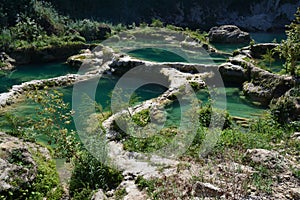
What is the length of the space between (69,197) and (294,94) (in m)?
8.11

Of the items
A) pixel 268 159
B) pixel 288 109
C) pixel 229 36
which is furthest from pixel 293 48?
pixel 229 36

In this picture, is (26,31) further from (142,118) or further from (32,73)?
(142,118)

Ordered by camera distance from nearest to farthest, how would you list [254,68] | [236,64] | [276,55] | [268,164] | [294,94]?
[268,164] < [294,94] < [254,68] < [236,64] < [276,55]

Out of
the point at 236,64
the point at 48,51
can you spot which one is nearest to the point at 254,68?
the point at 236,64

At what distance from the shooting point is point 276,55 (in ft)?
62.7

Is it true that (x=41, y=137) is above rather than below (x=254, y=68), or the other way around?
below

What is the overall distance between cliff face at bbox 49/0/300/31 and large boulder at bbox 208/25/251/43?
12.9 metres

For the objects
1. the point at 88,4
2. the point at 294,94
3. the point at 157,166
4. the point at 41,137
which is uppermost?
the point at 88,4

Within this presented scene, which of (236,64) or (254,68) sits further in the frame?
(236,64)

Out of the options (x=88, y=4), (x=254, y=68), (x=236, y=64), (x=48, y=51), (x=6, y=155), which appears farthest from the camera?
(x=88, y=4)

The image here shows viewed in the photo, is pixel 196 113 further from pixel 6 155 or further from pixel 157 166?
pixel 6 155

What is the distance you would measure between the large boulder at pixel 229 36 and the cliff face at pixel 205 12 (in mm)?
12924

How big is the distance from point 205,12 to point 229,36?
1972 cm

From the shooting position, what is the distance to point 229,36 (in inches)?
1084
